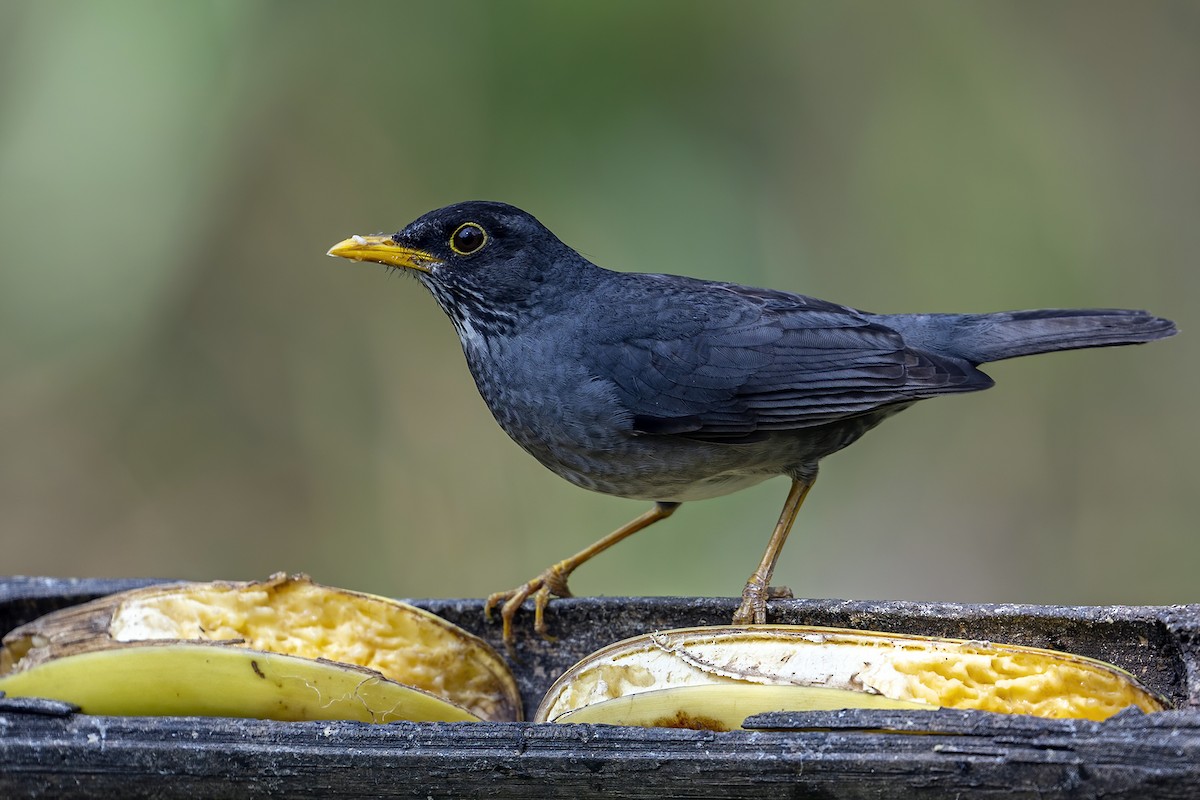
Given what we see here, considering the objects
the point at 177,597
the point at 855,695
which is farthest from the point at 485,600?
the point at 855,695

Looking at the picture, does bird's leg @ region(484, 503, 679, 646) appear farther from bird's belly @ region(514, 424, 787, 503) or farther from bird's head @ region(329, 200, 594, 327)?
bird's head @ region(329, 200, 594, 327)

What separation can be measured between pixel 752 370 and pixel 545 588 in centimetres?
100

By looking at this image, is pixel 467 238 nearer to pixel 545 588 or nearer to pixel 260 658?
pixel 545 588

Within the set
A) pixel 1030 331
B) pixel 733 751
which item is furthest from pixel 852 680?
pixel 1030 331

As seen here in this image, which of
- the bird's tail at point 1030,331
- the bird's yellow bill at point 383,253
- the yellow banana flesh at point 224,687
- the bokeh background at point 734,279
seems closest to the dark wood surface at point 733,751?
the yellow banana flesh at point 224,687

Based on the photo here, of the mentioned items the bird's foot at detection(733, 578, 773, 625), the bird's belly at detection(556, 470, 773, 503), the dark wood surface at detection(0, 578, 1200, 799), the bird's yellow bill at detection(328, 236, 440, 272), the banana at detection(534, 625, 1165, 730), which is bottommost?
the dark wood surface at detection(0, 578, 1200, 799)

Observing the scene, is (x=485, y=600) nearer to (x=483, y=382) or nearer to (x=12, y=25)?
(x=483, y=382)

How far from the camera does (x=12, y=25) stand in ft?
16.6

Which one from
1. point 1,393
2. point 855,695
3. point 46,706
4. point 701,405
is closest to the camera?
point 855,695

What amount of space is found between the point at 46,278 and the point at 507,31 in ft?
7.77

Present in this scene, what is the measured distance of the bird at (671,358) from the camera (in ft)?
12.5

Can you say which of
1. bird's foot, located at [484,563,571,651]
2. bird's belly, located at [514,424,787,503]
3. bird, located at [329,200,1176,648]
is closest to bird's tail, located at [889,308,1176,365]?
bird, located at [329,200,1176,648]

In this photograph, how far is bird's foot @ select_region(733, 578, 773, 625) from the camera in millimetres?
3453

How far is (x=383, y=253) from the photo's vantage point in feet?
13.0
